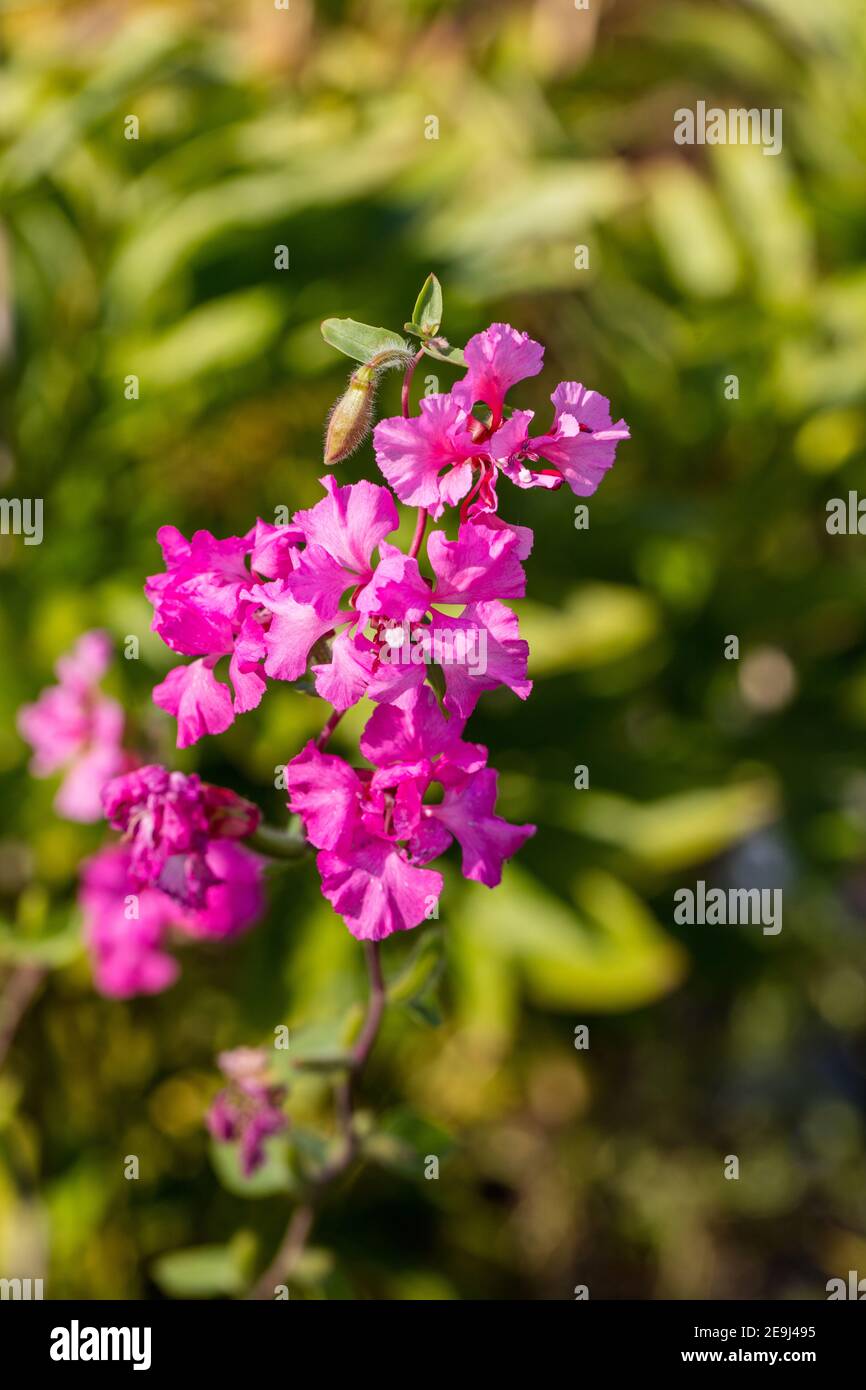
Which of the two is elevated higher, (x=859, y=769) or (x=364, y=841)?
(x=859, y=769)

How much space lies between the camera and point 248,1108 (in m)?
0.86

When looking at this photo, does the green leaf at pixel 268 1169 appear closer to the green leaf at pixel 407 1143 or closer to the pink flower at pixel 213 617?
the green leaf at pixel 407 1143

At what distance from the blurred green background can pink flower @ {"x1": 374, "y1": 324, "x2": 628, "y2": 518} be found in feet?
2.98

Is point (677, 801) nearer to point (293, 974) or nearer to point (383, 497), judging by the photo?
point (293, 974)

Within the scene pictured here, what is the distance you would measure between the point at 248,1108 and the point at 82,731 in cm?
42

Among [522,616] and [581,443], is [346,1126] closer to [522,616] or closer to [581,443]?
[581,443]

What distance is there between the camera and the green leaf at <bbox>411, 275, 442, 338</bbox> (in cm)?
58

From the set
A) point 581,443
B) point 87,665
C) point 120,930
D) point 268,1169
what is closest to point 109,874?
point 120,930

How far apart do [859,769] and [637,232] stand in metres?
1.04

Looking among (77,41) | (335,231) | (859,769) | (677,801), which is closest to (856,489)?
(859,769)

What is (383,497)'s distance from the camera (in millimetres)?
573

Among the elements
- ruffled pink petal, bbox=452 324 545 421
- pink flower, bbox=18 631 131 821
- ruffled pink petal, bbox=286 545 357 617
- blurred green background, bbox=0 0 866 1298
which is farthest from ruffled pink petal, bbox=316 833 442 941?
blurred green background, bbox=0 0 866 1298

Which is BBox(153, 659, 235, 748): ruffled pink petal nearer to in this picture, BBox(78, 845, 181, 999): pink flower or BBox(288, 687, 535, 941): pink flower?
BBox(288, 687, 535, 941): pink flower

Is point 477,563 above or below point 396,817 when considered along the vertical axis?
above
